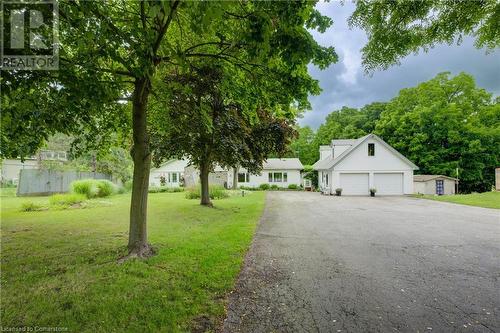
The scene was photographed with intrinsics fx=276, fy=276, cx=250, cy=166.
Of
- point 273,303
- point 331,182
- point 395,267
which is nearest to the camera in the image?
point 273,303

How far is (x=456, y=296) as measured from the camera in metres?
4.21

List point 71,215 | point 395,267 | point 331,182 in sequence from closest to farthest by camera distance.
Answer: point 395,267 → point 71,215 → point 331,182

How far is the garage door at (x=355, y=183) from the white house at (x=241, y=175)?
11.4 m

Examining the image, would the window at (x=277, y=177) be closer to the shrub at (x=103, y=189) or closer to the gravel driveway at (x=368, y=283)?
the shrub at (x=103, y=189)

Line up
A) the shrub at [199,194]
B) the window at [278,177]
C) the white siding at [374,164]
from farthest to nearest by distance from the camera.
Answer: the window at [278,177]
the white siding at [374,164]
the shrub at [199,194]

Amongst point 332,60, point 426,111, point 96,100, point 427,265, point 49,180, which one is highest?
point 426,111

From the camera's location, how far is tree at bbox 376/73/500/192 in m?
32.6

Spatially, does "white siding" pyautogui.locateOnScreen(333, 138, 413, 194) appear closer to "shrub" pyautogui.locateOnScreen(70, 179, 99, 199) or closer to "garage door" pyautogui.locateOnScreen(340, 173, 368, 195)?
"garage door" pyautogui.locateOnScreen(340, 173, 368, 195)

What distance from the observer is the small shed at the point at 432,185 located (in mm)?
28688

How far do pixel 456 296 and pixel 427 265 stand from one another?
5.20 feet

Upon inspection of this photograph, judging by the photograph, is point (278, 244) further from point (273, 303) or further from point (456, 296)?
point (456, 296)

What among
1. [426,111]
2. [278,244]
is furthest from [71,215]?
[426,111]

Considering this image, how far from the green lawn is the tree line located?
33.6m

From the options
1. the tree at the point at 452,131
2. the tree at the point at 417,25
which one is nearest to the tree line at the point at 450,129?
the tree at the point at 452,131
